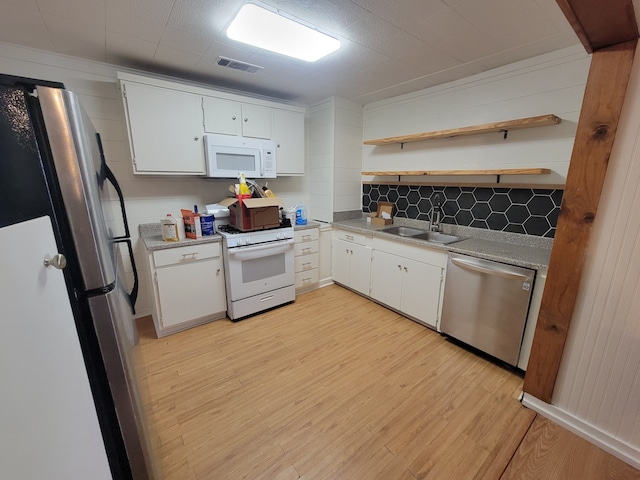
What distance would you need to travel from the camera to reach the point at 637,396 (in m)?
1.35

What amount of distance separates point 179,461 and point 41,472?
3.61 ft

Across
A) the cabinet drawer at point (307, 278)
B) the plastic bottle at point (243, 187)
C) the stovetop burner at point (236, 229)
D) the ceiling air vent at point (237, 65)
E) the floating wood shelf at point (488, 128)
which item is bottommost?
the cabinet drawer at point (307, 278)

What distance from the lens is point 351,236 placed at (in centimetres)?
317

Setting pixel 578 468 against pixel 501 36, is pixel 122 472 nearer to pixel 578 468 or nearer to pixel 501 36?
pixel 578 468

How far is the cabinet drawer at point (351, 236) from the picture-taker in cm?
303

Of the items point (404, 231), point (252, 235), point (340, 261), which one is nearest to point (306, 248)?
point (340, 261)

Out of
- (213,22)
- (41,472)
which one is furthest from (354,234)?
(41,472)

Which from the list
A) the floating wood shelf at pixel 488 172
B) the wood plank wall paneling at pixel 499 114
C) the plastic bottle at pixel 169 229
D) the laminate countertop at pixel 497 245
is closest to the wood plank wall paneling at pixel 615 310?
the laminate countertop at pixel 497 245

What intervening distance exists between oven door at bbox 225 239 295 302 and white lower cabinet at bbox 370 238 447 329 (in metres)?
0.94

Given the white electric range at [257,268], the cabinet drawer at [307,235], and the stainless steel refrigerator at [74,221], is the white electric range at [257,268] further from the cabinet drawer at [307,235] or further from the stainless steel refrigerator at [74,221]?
→ the stainless steel refrigerator at [74,221]

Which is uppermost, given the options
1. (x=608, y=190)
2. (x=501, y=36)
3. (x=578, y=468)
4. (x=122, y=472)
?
(x=501, y=36)

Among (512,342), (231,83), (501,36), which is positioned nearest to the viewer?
(501,36)

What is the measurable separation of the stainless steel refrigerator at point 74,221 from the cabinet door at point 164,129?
176cm

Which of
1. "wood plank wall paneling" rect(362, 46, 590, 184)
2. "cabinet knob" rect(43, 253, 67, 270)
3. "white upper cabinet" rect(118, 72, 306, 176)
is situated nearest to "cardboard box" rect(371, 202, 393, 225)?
"wood plank wall paneling" rect(362, 46, 590, 184)
